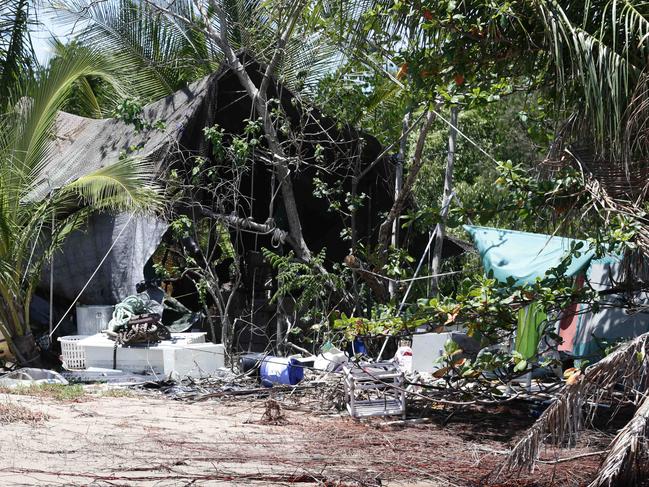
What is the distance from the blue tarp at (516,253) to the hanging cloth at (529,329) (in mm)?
1643

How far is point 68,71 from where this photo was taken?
36.7 ft

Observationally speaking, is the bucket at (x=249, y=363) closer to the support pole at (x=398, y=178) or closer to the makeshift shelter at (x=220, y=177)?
the makeshift shelter at (x=220, y=177)

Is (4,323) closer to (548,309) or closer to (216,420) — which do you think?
(216,420)

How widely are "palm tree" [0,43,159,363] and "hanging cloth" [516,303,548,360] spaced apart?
4417 millimetres

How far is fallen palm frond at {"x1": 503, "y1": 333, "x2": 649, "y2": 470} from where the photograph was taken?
17.9 feet

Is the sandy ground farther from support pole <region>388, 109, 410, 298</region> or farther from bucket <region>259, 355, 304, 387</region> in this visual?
support pole <region>388, 109, 410, 298</region>

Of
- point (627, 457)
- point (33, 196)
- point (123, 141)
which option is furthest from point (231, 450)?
point (123, 141)

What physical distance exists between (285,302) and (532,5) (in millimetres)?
6690

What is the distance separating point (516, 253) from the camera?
32.3 feet

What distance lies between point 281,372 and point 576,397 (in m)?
4.77

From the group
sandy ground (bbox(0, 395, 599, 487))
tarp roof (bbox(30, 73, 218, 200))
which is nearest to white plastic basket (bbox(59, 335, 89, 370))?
tarp roof (bbox(30, 73, 218, 200))

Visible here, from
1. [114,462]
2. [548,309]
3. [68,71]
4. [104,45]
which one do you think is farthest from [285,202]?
[114,462]

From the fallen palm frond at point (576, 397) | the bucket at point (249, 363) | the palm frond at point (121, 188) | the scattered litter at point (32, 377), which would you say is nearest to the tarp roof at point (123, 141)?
the palm frond at point (121, 188)

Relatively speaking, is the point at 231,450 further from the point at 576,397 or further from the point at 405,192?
the point at 405,192
